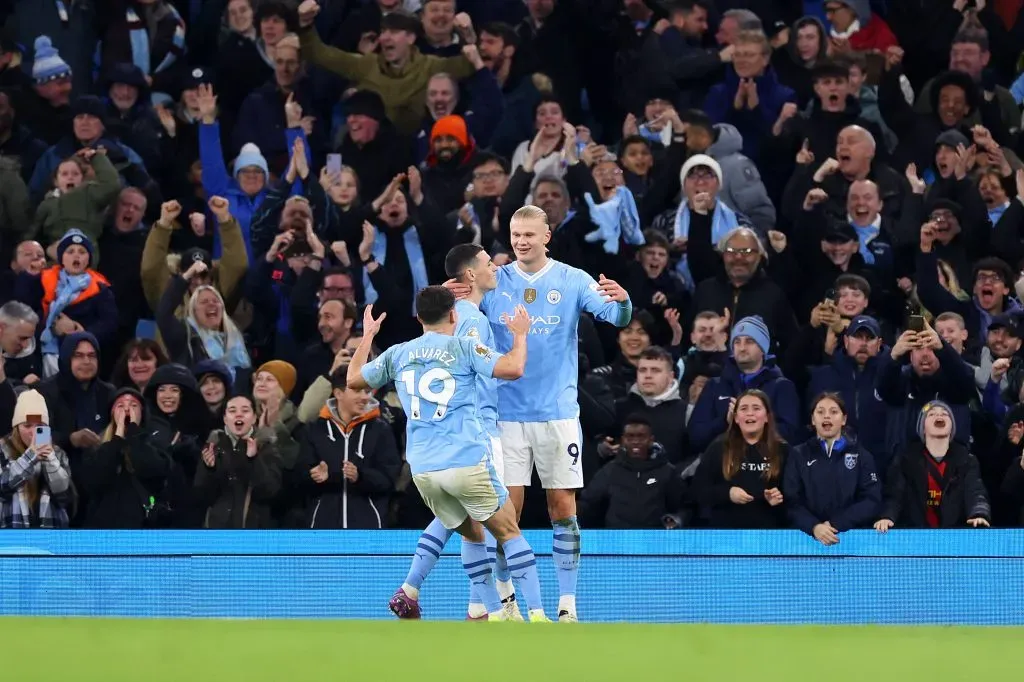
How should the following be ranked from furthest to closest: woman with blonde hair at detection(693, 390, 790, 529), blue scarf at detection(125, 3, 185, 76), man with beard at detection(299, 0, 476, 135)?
1. blue scarf at detection(125, 3, 185, 76)
2. man with beard at detection(299, 0, 476, 135)
3. woman with blonde hair at detection(693, 390, 790, 529)

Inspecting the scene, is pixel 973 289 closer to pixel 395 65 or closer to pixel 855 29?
pixel 855 29

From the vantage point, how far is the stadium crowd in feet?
39.5

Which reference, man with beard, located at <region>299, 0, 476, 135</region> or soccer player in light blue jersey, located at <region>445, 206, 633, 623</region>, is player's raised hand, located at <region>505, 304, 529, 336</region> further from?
man with beard, located at <region>299, 0, 476, 135</region>

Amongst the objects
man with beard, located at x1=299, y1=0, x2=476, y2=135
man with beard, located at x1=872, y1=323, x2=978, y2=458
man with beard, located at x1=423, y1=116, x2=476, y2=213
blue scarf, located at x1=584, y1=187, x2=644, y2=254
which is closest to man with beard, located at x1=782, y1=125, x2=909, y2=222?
blue scarf, located at x1=584, y1=187, x2=644, y2=254

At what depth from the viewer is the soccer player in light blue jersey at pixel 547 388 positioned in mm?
9836

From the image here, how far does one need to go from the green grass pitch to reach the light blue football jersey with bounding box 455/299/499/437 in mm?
1635

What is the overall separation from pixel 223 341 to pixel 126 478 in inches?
64.6

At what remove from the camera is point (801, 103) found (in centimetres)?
1516

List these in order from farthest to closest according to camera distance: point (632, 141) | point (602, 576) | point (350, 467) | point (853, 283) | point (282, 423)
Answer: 1. point (632, 141)
2. point (853, 283)
3. point (282, 423)
4. point (350, 467)
5. point (602, 576)

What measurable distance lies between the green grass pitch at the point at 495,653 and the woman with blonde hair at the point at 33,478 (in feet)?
13.1

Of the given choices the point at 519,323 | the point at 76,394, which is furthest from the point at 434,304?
the point at 76,394

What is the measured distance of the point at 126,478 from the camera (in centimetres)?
1233

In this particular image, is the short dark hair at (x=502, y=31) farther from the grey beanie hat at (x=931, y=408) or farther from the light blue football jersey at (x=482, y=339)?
the light blue football jersey at (x=482, y=339)

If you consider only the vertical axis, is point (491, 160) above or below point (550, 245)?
above
